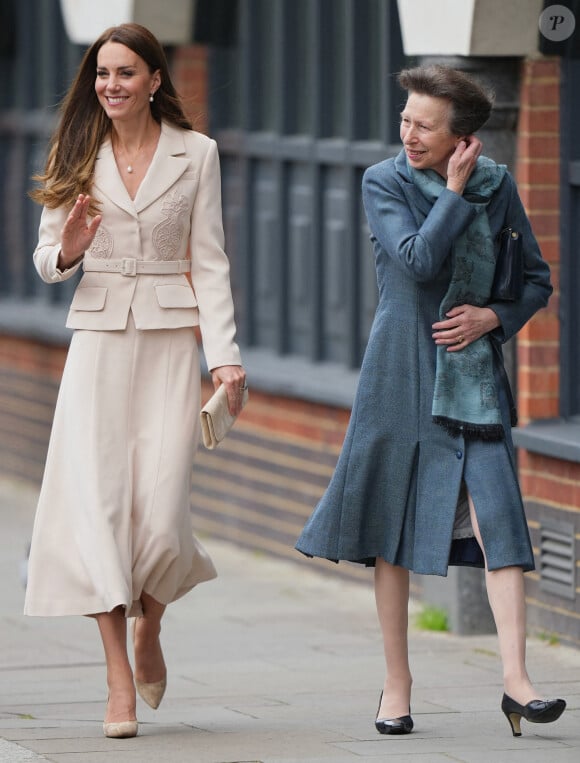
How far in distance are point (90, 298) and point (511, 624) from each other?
159cm

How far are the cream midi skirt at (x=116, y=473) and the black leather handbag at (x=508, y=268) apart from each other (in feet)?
3.24

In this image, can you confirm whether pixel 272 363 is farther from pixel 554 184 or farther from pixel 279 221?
pixel 554 184

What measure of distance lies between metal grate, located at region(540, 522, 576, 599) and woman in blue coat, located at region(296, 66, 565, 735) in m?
1.84

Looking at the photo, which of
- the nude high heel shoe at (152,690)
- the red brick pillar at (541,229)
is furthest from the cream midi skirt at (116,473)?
the red brick pillar at (541,229)

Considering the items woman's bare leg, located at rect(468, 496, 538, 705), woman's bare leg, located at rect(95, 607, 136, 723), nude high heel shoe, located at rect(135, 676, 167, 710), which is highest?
woman's bare leg, located at rect(468, 496, 538, 705)

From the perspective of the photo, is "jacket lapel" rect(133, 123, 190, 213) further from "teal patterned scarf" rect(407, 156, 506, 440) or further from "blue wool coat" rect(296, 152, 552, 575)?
"teal patterned scarf" rect(407, 156, 506, 440)

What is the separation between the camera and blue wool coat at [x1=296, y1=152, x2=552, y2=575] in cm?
610

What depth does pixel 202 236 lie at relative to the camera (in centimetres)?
656

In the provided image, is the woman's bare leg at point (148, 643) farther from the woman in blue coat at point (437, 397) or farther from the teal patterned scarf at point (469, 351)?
the teal patterned scarf at point (469, 351)

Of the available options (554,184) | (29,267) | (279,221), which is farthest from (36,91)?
(554,184)

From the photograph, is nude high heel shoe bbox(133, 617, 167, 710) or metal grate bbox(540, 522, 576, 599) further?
metal grate bbox(540, 522, 576, 599)

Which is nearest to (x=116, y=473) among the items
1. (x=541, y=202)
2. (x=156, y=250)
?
(x=156, y=250)

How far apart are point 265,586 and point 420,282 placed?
14.1 feet

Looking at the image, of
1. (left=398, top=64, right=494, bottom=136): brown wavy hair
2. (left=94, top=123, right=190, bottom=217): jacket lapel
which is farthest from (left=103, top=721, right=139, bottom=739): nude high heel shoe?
(left=398, top=64, right=494, bottom=136): brown wavy hair
